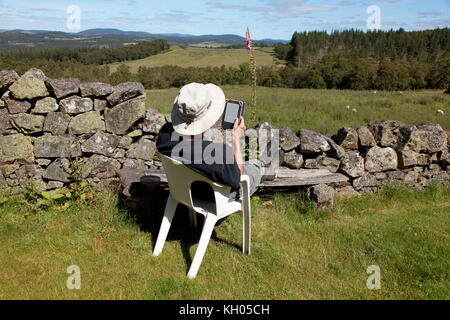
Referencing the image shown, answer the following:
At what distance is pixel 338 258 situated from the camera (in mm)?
3654

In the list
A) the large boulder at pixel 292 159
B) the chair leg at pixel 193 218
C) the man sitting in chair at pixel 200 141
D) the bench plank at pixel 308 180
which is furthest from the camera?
the large boulder at pixel 292 159

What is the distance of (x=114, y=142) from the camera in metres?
5.19

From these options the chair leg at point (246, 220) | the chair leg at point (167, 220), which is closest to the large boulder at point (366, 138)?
the chair leg at point (246, 220)

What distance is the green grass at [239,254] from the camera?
3137mm

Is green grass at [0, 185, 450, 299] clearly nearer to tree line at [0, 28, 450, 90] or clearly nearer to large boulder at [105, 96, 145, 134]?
large boulder at [105, 96, 145, 134]

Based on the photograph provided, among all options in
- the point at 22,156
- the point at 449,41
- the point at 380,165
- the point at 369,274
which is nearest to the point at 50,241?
the point at 22,156

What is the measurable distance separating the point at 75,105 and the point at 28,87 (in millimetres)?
640

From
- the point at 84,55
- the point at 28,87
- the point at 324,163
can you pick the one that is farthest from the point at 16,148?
the point at 84,55

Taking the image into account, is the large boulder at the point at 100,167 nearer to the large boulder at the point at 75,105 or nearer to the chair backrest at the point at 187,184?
the large boulder at the point at 75,105

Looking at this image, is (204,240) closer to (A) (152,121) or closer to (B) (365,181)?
(A) (152,121)

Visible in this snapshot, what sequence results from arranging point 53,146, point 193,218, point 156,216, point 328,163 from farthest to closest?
point 328,163 < point 53,146 < point 156,216 < point 193,218

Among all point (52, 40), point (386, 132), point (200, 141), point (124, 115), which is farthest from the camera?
point (52, 40)
